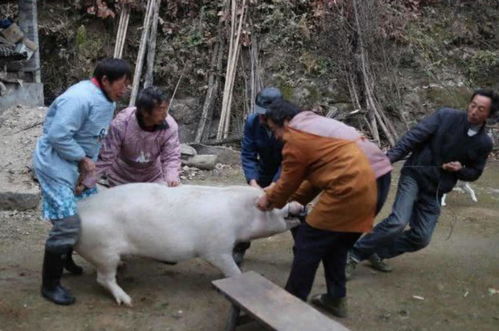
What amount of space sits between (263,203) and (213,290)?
96cm

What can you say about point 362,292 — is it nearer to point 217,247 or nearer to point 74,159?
point 217,247

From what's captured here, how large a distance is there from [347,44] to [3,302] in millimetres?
8983

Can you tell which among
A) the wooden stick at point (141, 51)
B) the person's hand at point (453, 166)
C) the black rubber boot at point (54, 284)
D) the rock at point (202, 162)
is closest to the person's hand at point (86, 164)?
the black rubber boot at point (54, 284)

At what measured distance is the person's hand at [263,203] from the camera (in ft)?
13.2

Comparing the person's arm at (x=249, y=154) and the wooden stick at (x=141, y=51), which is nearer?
the person's arm at (x=249, y=154)

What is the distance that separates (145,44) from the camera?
10.8m

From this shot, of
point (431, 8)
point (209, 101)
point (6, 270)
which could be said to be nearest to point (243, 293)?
point (6, 270)

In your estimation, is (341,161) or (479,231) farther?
(479,231)

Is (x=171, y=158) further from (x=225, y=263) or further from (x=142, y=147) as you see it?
(x=225, y=263)

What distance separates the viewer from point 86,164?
3.83 meters

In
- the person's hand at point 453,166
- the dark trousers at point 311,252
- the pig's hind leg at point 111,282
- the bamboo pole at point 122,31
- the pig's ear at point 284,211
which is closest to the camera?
the dark trousers at point 311,252

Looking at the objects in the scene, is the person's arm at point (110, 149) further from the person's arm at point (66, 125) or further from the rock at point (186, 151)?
the rock at point (186, 151)

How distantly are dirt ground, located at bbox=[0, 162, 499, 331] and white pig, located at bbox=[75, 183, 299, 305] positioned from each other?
289 millimetres

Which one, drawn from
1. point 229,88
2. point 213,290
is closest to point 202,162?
point 229,88
